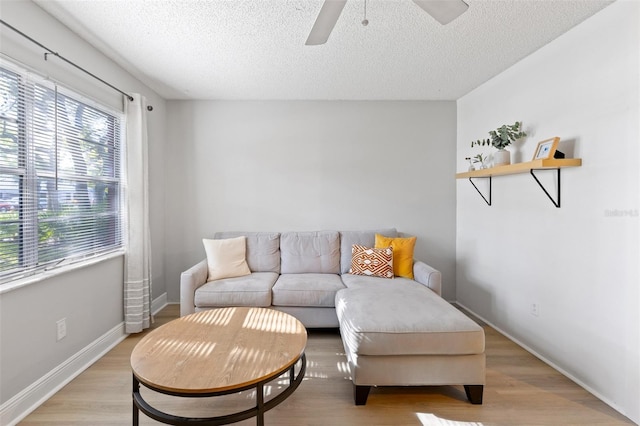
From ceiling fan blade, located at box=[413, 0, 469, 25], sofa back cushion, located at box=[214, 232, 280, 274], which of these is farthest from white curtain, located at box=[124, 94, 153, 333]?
ceiling fan blade, located at box=[413, 0, 469, 25]

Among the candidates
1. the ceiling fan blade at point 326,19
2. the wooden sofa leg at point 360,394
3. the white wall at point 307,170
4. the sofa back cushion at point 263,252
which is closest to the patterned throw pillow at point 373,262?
the white wall at point 307,170

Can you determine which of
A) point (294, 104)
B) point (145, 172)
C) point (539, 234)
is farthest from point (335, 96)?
point (539, 234)

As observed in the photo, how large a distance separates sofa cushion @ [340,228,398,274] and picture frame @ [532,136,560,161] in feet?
5.04

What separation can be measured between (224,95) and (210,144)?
591mm

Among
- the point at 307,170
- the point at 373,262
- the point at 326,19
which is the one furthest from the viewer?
the point at 307,170

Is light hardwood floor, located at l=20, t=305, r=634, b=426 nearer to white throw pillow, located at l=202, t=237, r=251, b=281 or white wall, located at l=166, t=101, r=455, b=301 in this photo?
white throw pillow, located at l=202, t=237, r=251, b=281

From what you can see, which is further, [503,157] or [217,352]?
[503,157]

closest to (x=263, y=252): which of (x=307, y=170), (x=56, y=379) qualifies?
(x=307, y=170)

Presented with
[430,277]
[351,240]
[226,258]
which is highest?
[351,240]

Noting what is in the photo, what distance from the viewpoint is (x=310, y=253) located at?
3111 mm

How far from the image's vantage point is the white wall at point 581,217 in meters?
1.67

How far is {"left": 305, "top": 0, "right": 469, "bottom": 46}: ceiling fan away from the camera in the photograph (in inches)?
49.5

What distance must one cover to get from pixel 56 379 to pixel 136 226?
1251mm

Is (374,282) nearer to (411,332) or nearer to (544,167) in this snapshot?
(411,332)
